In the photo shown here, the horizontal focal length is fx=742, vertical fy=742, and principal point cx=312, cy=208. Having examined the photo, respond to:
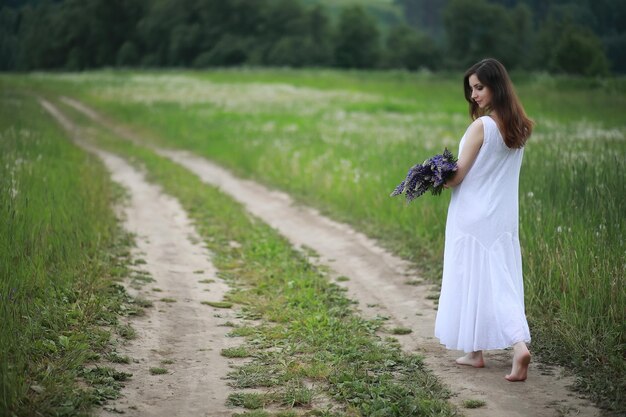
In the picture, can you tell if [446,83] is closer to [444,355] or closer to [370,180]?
[370,180]

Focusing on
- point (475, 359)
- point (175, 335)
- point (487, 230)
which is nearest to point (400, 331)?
point (475, 359)

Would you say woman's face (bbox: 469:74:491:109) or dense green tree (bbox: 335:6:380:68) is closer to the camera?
woman's face (bbox: 469:74:491:109)

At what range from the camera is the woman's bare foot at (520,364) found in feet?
19.4

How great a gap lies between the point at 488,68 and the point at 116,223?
8.12 metres

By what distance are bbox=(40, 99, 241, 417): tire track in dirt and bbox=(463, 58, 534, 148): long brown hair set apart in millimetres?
3139

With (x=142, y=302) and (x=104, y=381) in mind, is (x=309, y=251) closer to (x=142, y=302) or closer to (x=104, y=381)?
(x=142, y=302)

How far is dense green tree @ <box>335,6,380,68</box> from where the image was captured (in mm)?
127125

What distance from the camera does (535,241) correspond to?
28.0 feet

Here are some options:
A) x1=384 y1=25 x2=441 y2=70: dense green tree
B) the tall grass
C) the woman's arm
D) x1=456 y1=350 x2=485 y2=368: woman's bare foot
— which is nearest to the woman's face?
the woman's arm

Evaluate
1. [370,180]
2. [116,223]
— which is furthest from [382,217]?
[116,223]

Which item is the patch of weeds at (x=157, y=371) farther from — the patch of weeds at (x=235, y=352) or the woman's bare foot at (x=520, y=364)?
the woman's bare foot at (x=520, y=364)

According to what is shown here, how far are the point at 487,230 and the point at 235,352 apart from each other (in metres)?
2.52

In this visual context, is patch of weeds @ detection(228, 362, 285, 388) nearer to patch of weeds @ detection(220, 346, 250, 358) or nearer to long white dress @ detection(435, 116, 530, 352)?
patch of weeds @ detection(220, 346, 250, 358)

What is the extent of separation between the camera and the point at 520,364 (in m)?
5.93
